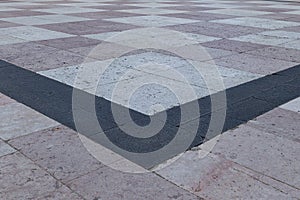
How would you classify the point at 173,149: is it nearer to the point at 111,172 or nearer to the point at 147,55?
the point at 111,172

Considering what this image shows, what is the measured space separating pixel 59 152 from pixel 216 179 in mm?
1512

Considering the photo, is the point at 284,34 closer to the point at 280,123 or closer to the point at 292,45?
the point at 292,45

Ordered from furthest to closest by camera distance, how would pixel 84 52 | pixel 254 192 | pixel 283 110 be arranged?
pixel 84 52 < pixel 283 110 < pixel 254 192

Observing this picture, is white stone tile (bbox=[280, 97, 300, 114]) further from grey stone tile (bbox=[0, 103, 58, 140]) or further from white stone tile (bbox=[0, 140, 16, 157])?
white stone tile (bbox=[0, 140, 16, 157])

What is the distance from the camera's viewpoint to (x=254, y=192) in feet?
9.98

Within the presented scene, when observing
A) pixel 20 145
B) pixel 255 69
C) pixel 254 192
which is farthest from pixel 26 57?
pixel 254 192

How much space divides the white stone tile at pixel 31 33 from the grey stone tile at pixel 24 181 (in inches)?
245

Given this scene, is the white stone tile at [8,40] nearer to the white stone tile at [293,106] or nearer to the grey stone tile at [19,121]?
the grey stone tile at [19,121]

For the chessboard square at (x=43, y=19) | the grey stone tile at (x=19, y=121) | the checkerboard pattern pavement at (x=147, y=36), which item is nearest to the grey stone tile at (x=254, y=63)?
the checkerboard pattern pavement at (x=147, y=36)

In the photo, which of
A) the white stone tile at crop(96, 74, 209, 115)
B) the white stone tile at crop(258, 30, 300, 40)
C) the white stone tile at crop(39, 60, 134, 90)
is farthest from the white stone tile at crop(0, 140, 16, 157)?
the white stone tile at crop(258, 30, 300, 40)

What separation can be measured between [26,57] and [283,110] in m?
4.84

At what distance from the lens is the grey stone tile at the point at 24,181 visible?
2959 millimetres

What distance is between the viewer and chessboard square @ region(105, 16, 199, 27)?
11733mm

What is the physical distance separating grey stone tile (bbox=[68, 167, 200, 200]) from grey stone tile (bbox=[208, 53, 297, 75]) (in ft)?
13.0
